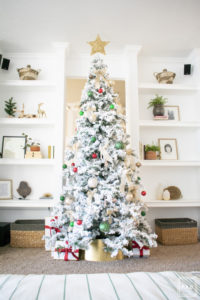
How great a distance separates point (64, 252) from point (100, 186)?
787mm

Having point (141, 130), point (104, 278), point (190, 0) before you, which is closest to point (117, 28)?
point (190, 0)

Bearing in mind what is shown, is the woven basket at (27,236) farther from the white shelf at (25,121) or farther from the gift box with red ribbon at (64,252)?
the white shelf at (25,121)

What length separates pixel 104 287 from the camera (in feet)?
2.29

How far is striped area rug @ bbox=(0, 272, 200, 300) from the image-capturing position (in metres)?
0.64

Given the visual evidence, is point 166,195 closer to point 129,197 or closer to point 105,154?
point 129,197

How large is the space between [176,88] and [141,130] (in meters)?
0.82

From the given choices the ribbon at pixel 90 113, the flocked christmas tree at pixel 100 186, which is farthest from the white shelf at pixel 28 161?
the ribbon at pixel 90 113

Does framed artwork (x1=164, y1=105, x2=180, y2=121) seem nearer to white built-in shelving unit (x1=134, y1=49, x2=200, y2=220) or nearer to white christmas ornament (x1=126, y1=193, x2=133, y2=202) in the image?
white built-in shelving unit (x1=134, y1=49, x2=200, y2=220)

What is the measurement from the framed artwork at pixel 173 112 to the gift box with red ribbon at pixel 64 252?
2387 millimetres

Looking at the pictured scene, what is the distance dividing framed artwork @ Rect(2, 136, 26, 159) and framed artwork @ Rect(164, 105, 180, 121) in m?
2.27

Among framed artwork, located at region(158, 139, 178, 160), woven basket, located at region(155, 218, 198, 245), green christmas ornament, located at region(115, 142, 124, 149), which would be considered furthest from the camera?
framed artwork, located at region(158, 139, 178, 160)

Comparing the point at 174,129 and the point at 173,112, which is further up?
the point at 173,112

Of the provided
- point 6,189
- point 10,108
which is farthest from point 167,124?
point 6,189

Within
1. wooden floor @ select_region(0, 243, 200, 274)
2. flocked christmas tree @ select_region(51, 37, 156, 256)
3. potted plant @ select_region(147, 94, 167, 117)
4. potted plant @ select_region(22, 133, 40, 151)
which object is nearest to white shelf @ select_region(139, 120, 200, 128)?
potted plant @ select_region(147, 94, 167, 117)
